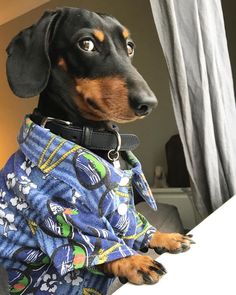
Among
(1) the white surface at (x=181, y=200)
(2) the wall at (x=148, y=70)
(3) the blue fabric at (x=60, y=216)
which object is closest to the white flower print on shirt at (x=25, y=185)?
(3) the blue fabric at (x=60, y=216)

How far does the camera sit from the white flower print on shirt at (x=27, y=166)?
3.04ft

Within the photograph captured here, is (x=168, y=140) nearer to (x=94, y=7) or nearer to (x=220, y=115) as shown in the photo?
(x=94, y=7)

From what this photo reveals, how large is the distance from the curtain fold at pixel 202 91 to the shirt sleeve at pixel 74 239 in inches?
22.9

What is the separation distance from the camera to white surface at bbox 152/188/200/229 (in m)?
2.58

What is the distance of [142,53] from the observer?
10.4ft

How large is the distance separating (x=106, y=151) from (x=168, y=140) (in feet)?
7.16

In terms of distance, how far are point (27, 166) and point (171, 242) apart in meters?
0.39

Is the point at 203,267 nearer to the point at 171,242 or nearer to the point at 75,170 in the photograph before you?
the point at 171,242

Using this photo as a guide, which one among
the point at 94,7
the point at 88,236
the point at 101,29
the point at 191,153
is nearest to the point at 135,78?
the point at 101,29

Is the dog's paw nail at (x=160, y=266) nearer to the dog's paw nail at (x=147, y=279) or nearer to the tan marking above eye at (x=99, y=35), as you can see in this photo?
the dog's paw nail at (x=147, y=279)

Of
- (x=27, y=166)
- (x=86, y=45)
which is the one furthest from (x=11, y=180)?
(x=86, y=45)

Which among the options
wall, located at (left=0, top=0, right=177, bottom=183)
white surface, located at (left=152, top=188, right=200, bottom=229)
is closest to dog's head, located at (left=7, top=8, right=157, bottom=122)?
white surface, located at (left=152, top=188, right=200, bottom=229)

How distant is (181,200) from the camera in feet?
8.91

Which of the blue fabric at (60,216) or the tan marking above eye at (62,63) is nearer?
the blue fabric at (60,216)
